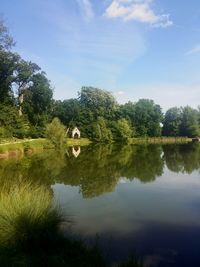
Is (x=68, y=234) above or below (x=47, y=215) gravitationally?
below

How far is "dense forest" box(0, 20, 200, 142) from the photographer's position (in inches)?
2355

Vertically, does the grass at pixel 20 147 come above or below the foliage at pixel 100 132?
below

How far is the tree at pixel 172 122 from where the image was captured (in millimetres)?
110375

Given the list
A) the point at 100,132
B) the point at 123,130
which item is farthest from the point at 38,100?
the point at 123,130

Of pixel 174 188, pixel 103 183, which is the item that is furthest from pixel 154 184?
pixel 103 183

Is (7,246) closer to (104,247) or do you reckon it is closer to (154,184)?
(104,247)

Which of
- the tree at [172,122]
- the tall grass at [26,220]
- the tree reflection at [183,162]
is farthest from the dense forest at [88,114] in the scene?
the tall grass at [26,220]

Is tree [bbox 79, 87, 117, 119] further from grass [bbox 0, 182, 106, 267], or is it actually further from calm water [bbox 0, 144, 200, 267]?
grass [bbox 0, 182, 106, 267]

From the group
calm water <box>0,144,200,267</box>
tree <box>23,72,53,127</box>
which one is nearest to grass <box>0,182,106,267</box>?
calm water <box>0,144,200,267</box>

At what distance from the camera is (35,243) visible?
805 cm

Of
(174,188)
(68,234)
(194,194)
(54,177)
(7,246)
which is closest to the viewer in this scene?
(7,246)

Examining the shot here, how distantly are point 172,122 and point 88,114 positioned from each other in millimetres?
32944

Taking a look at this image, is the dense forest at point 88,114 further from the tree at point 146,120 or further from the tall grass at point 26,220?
the tall grass at point 26,220

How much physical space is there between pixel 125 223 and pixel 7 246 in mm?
5035
